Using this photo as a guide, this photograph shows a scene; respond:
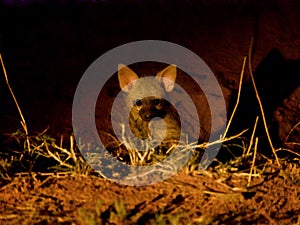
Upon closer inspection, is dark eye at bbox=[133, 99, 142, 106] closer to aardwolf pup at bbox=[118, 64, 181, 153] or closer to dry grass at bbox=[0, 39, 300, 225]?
aardwolf pup at bbox=[118, 64, 181, 153]

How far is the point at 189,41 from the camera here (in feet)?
15.9

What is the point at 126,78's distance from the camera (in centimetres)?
345

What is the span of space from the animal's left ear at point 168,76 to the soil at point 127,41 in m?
0.73

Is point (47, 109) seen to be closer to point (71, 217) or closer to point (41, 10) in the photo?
point (71, 217)

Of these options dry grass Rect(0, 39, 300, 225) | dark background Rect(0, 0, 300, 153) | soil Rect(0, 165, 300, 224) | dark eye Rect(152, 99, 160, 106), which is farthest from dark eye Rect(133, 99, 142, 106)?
soil Rect(0, 165, 300, 224)

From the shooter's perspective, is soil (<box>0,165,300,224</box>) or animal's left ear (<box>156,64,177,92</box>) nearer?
soil (<box>0,165,300,224</box>)

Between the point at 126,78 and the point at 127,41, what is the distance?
1500 millimetres

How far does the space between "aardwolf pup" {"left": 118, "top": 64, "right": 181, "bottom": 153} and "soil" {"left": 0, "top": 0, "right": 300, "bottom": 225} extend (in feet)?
1.93

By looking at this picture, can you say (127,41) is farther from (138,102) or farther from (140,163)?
(140,163)

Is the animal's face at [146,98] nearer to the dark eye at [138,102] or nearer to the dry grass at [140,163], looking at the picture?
the dark eye at [138,102]

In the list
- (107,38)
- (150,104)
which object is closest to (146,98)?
(150,104)

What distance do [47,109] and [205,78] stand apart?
1.76 metres

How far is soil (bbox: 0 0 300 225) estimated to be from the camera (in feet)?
8.04

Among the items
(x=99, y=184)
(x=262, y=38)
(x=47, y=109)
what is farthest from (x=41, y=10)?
(x=99, y=184)
